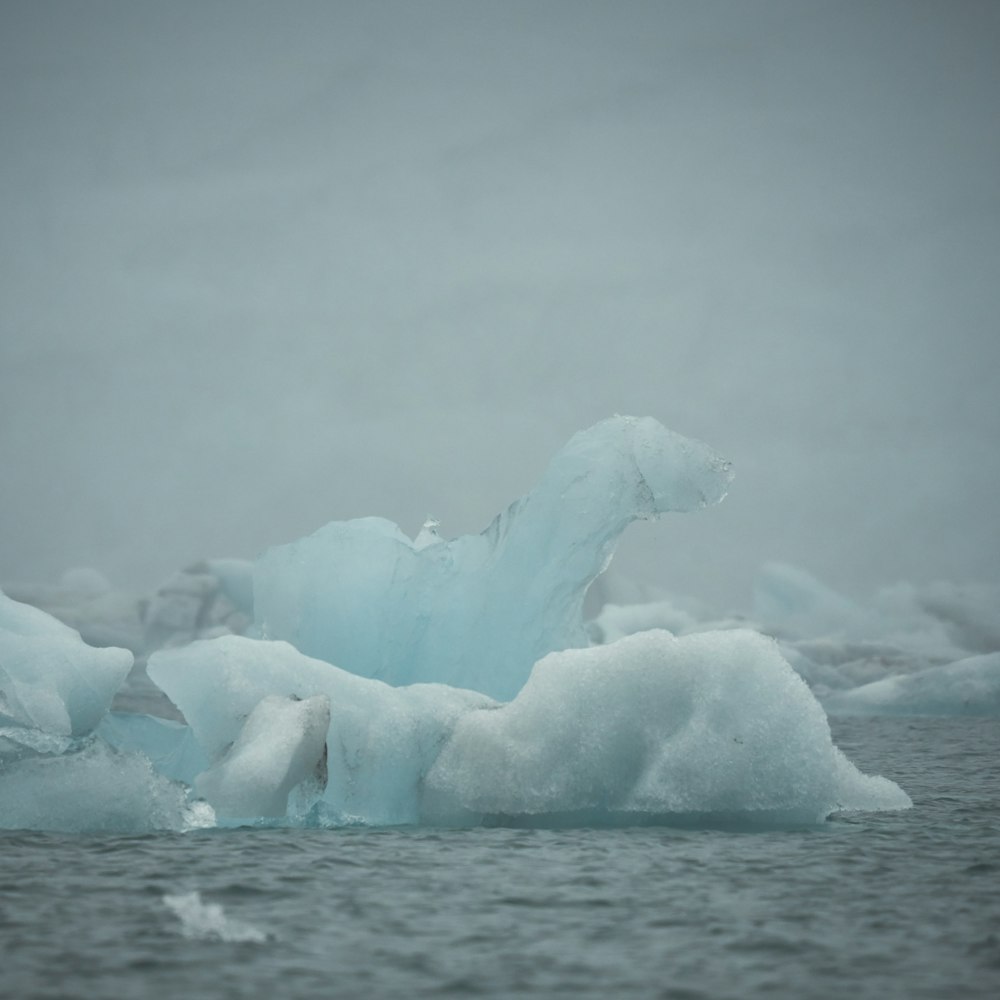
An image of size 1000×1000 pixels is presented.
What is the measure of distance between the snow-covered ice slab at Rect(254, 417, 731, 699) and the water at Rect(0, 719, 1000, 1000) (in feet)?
16.8

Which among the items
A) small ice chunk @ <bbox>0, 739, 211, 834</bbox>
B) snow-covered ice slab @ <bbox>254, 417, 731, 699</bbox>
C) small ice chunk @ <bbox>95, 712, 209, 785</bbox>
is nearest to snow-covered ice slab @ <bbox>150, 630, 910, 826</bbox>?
small ice chunk @ <bbox>0, 739, 211, 834</bbox>

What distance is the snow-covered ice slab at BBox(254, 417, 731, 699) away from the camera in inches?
655

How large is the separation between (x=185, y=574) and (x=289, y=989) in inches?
2250

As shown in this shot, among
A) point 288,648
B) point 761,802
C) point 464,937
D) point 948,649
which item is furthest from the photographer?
point 948,649

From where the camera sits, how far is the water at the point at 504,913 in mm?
6828

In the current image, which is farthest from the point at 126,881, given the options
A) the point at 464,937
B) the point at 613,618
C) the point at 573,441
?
the point at 613,618

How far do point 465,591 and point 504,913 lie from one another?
8.71 meters

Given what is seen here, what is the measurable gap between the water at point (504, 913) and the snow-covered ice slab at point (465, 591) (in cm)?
511

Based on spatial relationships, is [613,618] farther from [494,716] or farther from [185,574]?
[494,716]

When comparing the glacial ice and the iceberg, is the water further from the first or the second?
the glacial ice

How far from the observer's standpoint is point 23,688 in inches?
499

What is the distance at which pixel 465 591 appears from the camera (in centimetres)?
1694

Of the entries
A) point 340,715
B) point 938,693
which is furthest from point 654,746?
point 938,693

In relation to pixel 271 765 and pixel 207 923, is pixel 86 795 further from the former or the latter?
pixel 207 923
